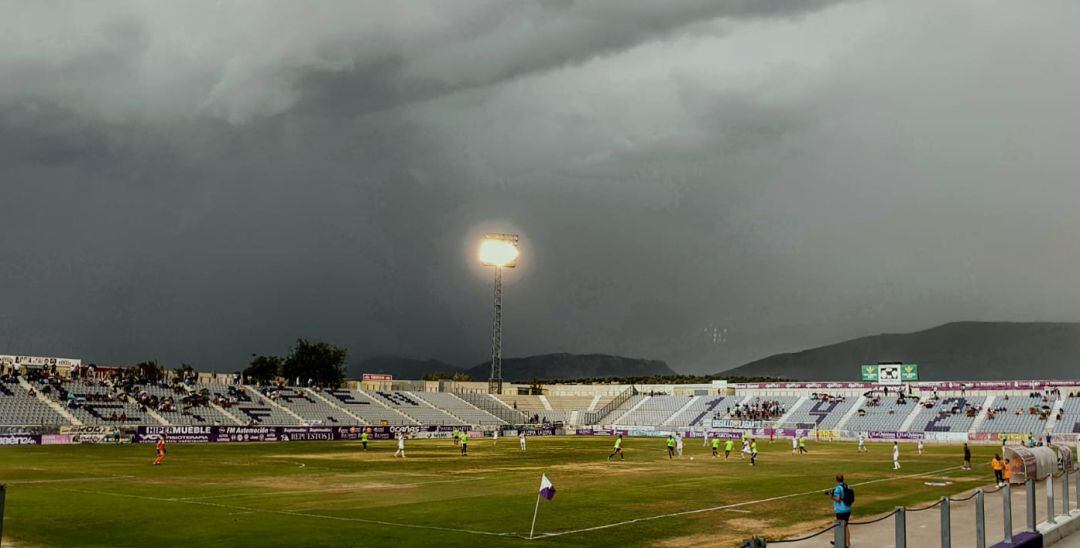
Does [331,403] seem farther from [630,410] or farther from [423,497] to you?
[423,497]

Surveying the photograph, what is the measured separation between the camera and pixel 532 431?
118m

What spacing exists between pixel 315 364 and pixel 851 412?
91790 millimetres

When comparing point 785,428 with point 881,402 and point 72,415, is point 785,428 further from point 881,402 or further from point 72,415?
point 72,415

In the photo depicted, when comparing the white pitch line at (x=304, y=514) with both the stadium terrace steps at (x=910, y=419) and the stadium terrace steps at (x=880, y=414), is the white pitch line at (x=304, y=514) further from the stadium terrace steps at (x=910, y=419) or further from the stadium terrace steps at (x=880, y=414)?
the stadium terrace steps at (x=910, y=419)

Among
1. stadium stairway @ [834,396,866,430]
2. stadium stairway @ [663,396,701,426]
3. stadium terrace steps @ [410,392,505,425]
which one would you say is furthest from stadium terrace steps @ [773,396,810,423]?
stadium terrace steps @ [410,392,505,425]

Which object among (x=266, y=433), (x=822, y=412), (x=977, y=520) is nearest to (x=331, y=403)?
(x=266, y=433)

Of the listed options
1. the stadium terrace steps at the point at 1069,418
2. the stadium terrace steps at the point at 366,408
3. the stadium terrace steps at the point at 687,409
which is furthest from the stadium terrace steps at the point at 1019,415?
the stadium terrace steps at the point at 366,408

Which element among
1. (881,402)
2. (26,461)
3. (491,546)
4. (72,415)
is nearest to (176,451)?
(26,461)

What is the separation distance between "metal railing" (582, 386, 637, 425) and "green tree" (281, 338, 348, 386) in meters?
47.8

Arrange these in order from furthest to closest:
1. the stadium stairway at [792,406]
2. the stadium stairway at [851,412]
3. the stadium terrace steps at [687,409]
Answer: the stadium terrace steps at [687,409], the stadium stairway at [792,406], the stadium stairway at [851,412]

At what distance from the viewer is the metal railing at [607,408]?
13490 cm

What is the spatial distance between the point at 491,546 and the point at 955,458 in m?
56.5

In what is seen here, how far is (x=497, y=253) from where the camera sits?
139375 mm

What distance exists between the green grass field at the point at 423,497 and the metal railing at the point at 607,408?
70.8 m
